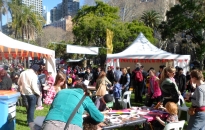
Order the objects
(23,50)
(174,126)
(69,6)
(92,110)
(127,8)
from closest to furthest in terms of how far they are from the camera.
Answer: (92,110)
(174,126)
(23,50)
(127,8)
(69,6)

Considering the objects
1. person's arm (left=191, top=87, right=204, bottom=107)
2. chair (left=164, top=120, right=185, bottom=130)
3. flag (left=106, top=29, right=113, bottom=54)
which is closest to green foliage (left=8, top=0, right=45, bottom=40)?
flag (left=106, top=29, right=113, bottom=54)

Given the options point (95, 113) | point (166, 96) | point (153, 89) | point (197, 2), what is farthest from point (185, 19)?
point (95, 113)

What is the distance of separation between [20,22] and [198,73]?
36227 millimetres

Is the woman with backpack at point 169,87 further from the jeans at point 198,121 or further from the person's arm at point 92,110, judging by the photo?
the person's arm at point 92,110

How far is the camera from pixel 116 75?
1161 cm

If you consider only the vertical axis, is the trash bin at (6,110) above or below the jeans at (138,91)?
above

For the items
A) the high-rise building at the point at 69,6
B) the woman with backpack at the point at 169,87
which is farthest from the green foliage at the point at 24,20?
the high-rise building at the point at 69,6

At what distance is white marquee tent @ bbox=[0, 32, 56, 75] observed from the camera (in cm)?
737

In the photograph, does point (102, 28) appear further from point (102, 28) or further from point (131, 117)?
point (131, 117)

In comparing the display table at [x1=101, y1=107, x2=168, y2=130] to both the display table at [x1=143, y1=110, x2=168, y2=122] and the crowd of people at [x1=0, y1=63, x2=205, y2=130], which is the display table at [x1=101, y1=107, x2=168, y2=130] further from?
the crowd of people at [x1=0, y1=63, x2=205, y2=130]

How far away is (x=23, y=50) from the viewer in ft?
27.5

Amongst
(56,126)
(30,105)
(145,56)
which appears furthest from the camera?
(145,56)

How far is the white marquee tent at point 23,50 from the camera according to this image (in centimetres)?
737

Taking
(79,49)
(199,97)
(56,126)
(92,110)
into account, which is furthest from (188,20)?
(56,126)
